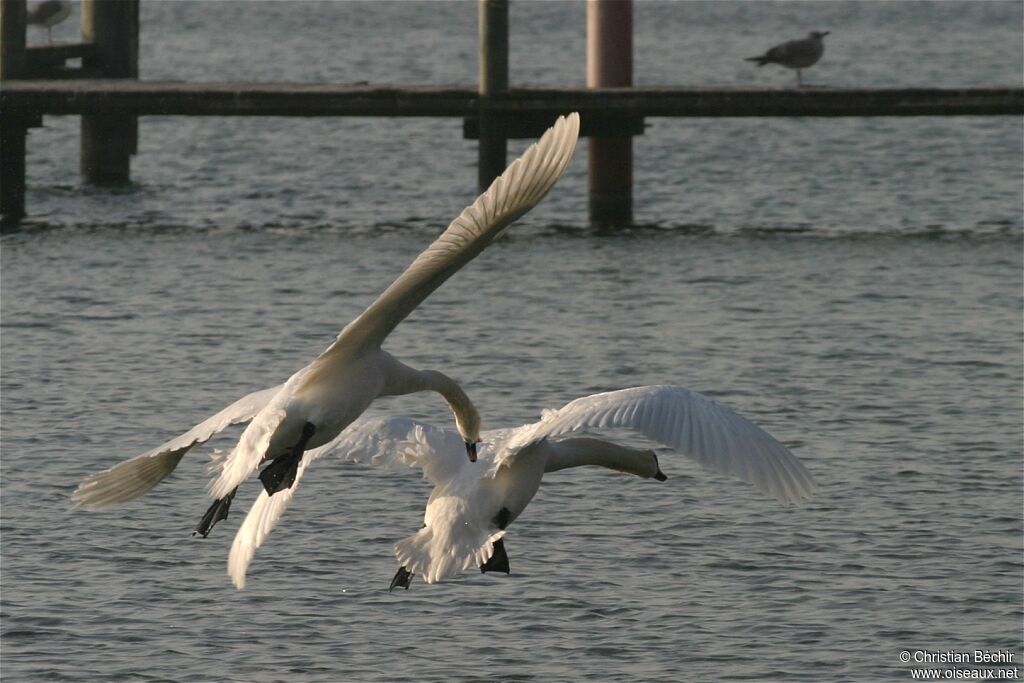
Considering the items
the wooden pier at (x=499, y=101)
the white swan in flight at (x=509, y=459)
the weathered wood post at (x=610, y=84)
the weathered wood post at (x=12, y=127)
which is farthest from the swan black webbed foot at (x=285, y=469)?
the weathered wood post at (x=12, y=127)

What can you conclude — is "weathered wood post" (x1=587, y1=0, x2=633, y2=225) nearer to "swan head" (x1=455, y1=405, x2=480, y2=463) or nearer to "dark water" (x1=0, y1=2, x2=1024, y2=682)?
"dark water" (x1=0, y1=2, x2=1024, y2=682)

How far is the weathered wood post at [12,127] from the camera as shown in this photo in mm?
21469

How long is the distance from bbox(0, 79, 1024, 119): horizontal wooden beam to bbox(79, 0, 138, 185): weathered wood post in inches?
201

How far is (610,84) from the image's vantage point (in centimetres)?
2080

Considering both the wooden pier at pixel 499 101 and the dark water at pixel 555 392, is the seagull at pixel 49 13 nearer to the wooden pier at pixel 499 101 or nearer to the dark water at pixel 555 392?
the dark water at pixel 555 392

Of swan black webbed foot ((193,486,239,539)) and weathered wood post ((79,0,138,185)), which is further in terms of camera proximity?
weathered wood post ((79,0,138,185))

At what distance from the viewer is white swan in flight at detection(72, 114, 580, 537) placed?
797cm

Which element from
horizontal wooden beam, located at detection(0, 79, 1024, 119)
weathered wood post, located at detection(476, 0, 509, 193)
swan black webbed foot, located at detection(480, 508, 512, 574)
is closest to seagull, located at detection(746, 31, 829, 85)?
horizontal wooden beam, located at detection(0, 79, 1024, 119)

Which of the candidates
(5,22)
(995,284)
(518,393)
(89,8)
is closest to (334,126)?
(89,8)

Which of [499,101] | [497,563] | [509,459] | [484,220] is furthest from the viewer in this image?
[499,101]

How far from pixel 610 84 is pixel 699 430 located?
13060mm

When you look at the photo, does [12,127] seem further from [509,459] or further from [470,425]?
[509,459]

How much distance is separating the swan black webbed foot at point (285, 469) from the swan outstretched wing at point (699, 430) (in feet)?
3.01

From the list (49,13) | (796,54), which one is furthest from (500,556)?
(49,13)
